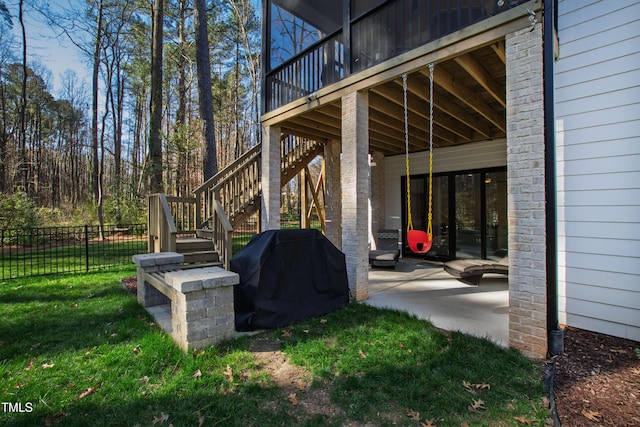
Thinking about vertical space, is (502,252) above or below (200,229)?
below

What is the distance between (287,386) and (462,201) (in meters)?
6.41

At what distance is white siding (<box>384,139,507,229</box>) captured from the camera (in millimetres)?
6859

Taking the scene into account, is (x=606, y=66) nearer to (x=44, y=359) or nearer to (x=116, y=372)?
(x=116, y=372)

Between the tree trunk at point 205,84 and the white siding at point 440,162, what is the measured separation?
4971mm

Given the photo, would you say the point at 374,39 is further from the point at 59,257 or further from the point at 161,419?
the point at 59,257

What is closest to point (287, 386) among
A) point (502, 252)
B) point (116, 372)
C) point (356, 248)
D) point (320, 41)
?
point (116, 372)

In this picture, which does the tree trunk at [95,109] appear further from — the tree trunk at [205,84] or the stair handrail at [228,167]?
the stair handrail at [228,167]

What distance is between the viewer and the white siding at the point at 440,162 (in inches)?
270

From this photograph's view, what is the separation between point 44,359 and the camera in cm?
282

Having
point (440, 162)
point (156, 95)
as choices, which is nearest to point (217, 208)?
point (440, 162)

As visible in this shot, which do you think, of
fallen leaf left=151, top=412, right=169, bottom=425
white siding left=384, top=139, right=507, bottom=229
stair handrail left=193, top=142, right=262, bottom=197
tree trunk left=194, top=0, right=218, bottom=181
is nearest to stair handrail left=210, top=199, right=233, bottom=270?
stair handrail left=193, top=142, right=262, bottom=197

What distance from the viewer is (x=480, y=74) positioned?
4.04 meters

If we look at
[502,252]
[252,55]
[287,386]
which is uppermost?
[252,55]

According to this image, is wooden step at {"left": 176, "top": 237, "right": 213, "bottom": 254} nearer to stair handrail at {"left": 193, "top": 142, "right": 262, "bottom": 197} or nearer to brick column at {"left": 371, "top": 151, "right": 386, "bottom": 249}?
stair handrail at {"left": 193, "top": 142, "right": 262, "bottom": 197}
